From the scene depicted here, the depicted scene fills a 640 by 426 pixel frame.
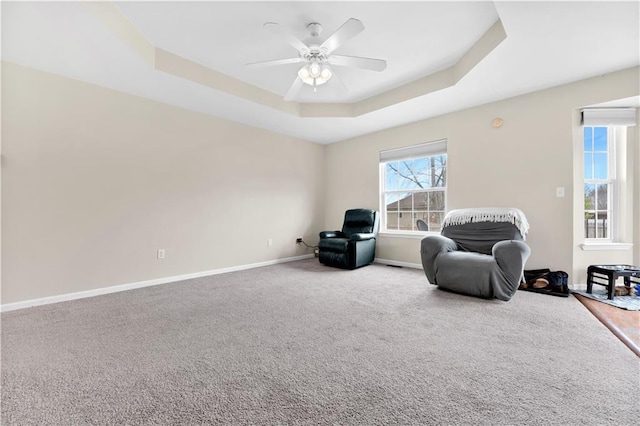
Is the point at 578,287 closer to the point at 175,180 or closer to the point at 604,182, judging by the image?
the point at 604,182

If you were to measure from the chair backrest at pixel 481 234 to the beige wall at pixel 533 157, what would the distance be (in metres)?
0.52

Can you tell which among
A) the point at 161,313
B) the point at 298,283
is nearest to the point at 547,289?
the point at 298,283

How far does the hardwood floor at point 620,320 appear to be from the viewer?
1.74 meters

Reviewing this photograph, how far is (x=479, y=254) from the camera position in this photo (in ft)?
9.22

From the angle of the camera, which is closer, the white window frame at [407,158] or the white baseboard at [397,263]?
the white window frame at [407,158]

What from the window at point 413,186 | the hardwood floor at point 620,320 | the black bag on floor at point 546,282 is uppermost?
the window at point 413,186

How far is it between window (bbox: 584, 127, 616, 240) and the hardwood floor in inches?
42.0

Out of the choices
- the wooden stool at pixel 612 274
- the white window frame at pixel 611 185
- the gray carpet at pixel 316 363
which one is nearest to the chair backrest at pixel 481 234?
the gray carpet at pixel 316 363

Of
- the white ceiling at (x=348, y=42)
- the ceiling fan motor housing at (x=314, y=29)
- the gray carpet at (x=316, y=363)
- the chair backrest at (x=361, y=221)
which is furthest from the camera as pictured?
the chair backrest at (x=361, y=221)

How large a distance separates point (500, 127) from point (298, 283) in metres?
3.25

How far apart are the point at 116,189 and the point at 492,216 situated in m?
4.32

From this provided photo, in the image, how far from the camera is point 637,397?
1217 mm

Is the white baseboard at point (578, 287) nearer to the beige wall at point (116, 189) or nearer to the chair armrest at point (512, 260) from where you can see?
the chair armrest at point (512, 260)

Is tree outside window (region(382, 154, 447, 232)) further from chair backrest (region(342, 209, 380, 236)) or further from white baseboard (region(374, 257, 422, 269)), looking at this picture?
white baseboard (region(374, 257, 422, 269))
